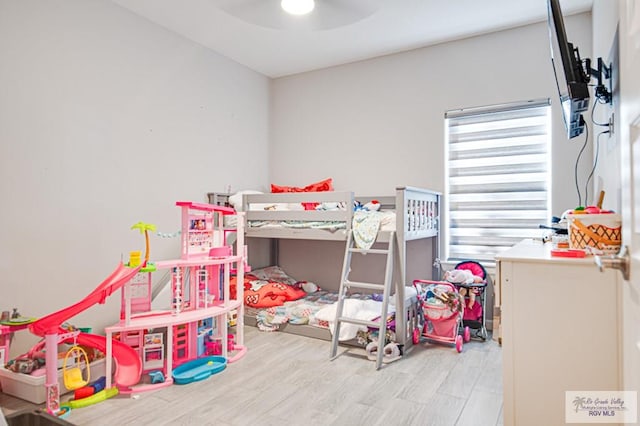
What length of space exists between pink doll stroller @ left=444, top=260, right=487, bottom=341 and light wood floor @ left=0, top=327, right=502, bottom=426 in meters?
0.33

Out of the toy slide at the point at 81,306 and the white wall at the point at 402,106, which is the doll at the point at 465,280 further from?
the toy slide at the point at 81,306

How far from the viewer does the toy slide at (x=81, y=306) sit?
1.98 m

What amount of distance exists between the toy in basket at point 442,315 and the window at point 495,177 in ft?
Result: 2.36

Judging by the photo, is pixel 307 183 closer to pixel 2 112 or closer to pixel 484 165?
pixel 484 165

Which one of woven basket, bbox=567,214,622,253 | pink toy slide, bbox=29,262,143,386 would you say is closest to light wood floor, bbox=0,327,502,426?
pink toy slide, bbox=29,262,143,386

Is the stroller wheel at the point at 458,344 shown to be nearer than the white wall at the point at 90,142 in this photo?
No

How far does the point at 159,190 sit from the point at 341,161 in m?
1.79

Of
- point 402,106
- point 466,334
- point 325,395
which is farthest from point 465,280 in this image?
point 402,106

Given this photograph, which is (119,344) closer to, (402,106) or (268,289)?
(268,289)

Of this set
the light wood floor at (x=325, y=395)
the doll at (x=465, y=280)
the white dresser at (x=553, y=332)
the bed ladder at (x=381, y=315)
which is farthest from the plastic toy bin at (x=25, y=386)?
the doll at (x=465, y=280)

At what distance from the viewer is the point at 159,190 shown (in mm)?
3285

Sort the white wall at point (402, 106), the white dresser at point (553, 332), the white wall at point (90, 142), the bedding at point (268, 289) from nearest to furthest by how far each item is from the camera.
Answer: the white dresser at point (553, 332)
the white wall at point (90, 142)
the white wall at point (402, 106)
the bedding at point (268, 289)

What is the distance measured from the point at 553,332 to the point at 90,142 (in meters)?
2.93

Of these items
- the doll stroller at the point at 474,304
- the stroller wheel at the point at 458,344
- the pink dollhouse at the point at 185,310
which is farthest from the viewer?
the doll stroller at the point at 474,304
